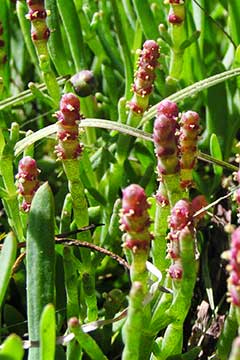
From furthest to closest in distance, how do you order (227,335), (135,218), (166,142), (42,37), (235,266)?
(42,37) < (227,335) < (166,142) < (135,218) < (235,266)

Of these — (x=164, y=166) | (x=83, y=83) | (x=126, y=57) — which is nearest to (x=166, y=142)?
(x=164, y=166)

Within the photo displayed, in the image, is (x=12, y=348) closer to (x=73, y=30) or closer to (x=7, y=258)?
(x=7, y=258)

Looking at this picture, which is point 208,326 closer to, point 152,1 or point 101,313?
point 101,313

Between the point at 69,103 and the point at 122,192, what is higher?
the point at 69,103

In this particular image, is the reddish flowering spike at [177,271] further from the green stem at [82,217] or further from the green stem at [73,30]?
the green stem at [73,30]

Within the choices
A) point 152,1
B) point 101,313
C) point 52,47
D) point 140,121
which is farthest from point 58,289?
point 152,1

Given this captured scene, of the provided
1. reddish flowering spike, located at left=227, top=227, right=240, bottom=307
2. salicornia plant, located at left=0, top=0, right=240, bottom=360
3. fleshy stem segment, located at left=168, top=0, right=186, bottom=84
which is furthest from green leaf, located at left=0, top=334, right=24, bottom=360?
fleshy stem segment, located at left=168, top=0, right=186, bottom=84

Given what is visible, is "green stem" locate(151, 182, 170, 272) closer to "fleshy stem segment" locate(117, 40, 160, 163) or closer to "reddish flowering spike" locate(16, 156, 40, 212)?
"reddish flowering spike" locate(16, 156, 40, 212)

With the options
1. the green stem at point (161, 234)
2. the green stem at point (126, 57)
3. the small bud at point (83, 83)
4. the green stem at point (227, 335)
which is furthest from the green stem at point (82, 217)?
the green stem at point (126, 57)
